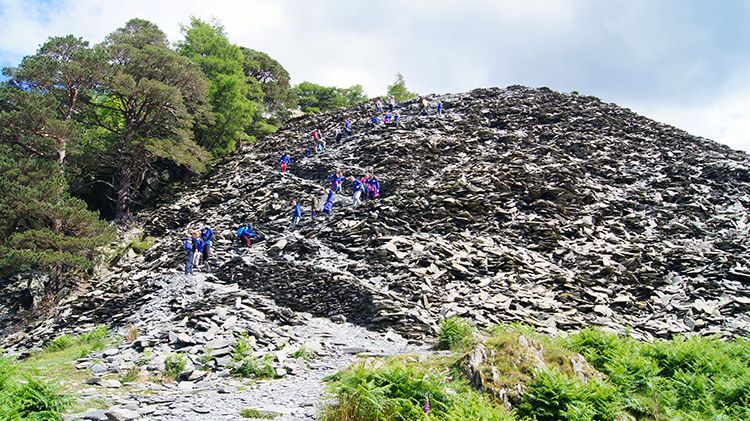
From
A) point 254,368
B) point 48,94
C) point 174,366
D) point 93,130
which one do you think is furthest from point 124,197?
point 254,368

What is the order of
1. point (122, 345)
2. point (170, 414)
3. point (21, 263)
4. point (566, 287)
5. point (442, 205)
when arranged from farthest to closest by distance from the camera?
point (442, 205) → point (21, 263) → point (566, 287) → point (122, 345) → point (170, 414)

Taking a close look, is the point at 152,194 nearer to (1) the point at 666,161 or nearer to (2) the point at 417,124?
(2) the point at 417,124

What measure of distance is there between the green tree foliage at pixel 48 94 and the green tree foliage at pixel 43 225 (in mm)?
2114

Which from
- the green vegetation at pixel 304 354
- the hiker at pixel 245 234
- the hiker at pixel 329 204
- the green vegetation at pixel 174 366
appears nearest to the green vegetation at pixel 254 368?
the green vegetation at pixel 304 354

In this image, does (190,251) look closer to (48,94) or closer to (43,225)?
(43,225)

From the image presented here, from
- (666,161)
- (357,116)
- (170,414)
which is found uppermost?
(357,116)

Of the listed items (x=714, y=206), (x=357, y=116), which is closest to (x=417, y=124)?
(x=357, y=116)

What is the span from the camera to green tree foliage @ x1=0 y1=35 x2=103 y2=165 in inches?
896

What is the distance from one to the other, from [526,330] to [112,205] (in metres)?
34.1

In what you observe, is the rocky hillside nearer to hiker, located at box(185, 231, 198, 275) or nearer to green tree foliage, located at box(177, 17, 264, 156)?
hiker, located at box(185, 231, 198, 275)

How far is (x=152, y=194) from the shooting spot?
32.6m

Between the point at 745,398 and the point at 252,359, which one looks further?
the point at 252,359

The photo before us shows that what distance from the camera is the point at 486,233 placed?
18750mm

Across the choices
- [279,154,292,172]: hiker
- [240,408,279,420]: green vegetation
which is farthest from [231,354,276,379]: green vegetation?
[279,154,292,172]: hiker
